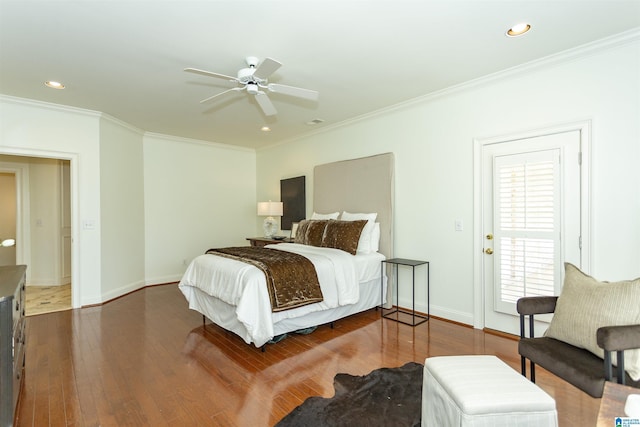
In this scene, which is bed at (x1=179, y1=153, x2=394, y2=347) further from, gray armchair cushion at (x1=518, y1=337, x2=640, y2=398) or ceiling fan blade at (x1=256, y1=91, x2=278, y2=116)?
gray armchair cushion at (x1=518, y1=337, x2=640, y2=398)

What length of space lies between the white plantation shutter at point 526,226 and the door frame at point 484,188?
0.15 metres

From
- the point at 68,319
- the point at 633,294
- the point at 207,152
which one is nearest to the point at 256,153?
the point at 207,152

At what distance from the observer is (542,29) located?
2496 millimetres

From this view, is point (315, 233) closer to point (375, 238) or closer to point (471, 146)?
point (375, 238)

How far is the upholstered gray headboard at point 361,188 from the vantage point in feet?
14.1

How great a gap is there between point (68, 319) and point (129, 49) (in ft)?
10.6

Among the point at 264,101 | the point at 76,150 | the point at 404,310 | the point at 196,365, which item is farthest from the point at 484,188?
the point at 76,150

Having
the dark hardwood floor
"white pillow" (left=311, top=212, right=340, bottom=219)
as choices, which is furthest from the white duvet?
"white pillow" (left=311, top=212, right=340, bottom=219)

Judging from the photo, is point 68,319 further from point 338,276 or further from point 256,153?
point 256,153

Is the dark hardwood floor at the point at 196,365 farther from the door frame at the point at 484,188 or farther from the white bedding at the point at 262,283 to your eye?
the door frame at the point at 484,188

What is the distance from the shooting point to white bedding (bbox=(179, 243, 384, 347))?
9.40ft

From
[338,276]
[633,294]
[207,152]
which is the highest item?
[207,152]

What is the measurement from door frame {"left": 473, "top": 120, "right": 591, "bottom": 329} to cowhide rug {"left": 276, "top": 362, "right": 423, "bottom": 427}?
1.40m

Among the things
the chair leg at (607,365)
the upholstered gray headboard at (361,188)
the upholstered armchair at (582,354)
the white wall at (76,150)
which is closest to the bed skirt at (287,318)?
the upholstered gray headboard at (361,188)
